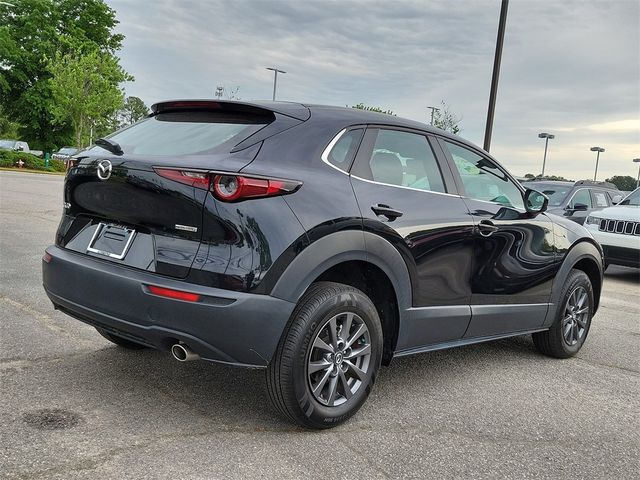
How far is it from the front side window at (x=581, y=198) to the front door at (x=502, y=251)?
25.4 feet

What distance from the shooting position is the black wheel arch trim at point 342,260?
3027 millimetres

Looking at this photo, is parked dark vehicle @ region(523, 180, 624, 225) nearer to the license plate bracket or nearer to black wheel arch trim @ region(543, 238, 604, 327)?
black wheel arch trim @ region(543, 238, 604, 327)

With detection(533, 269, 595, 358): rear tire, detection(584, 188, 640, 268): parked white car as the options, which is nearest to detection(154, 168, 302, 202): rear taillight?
detection(533, 269, 595, 358): rear tire

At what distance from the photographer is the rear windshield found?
3.24 metres

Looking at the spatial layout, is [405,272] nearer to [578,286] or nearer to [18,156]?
[578,286]

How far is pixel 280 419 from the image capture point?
342 cm

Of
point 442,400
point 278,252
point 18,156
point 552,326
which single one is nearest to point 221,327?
point 278,252

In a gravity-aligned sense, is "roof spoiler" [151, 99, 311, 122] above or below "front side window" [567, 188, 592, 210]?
above

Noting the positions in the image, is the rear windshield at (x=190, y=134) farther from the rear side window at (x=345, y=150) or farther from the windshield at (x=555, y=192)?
the windshield at (x=555, y=192)

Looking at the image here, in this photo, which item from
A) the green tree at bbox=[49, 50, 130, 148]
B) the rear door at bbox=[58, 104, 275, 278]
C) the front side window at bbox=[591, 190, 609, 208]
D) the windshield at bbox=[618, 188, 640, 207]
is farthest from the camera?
the green tree at bbox=[49, 50, 130, 148]

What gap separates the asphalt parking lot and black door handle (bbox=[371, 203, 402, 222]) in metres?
1.13

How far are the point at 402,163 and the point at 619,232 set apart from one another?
25.2 feet

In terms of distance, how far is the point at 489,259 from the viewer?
13.9 ft

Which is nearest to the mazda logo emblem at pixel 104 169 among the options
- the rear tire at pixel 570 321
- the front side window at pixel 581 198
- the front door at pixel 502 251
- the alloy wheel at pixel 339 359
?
the alloy wheel at pixel 339 359
